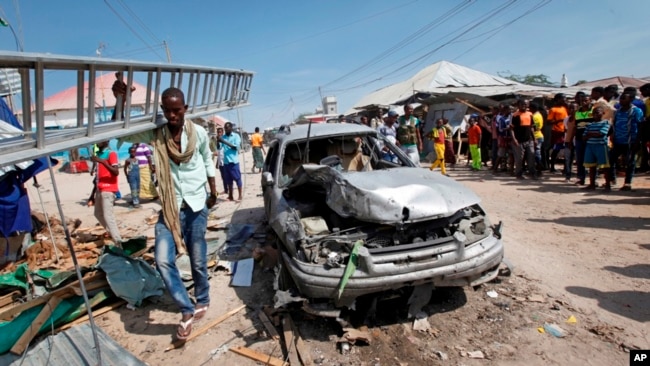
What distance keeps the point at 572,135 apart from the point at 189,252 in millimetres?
8558

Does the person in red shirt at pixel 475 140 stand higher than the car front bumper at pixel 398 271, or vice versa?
the person in red shirt at pixel 475 140

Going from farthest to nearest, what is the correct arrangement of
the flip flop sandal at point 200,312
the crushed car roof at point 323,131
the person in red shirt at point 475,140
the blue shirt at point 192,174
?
the person in red shirt at point 475,140, the crushed car roof at point 323,131, the flip flop sandal at point 200,312, the blue shirt at point 192,174

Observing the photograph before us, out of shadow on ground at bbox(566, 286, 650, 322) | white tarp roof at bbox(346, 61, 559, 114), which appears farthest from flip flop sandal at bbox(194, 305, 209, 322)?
white tarp roof at bbox(346, 61, 559, 114)

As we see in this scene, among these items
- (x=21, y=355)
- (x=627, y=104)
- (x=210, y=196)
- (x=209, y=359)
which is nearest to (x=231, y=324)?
(x=209, y=359)

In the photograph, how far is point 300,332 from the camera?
2961mm

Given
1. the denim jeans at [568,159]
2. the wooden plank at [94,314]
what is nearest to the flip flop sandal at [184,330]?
the wooden plank at [94,314]

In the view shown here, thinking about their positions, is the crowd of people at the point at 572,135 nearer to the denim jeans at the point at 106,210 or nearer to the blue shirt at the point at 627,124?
the blue shirt at the point at 627,124

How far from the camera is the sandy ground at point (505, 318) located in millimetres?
2605

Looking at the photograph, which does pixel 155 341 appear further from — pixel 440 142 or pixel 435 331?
pixel 440 142

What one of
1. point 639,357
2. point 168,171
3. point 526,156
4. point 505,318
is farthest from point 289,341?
point 526,156

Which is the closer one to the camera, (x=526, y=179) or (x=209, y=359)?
(x=209, y=359)

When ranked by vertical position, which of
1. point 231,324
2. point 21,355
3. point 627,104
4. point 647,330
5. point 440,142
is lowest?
point 21,355

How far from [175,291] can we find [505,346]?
107 inches

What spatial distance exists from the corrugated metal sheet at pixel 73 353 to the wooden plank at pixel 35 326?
0.07 m
